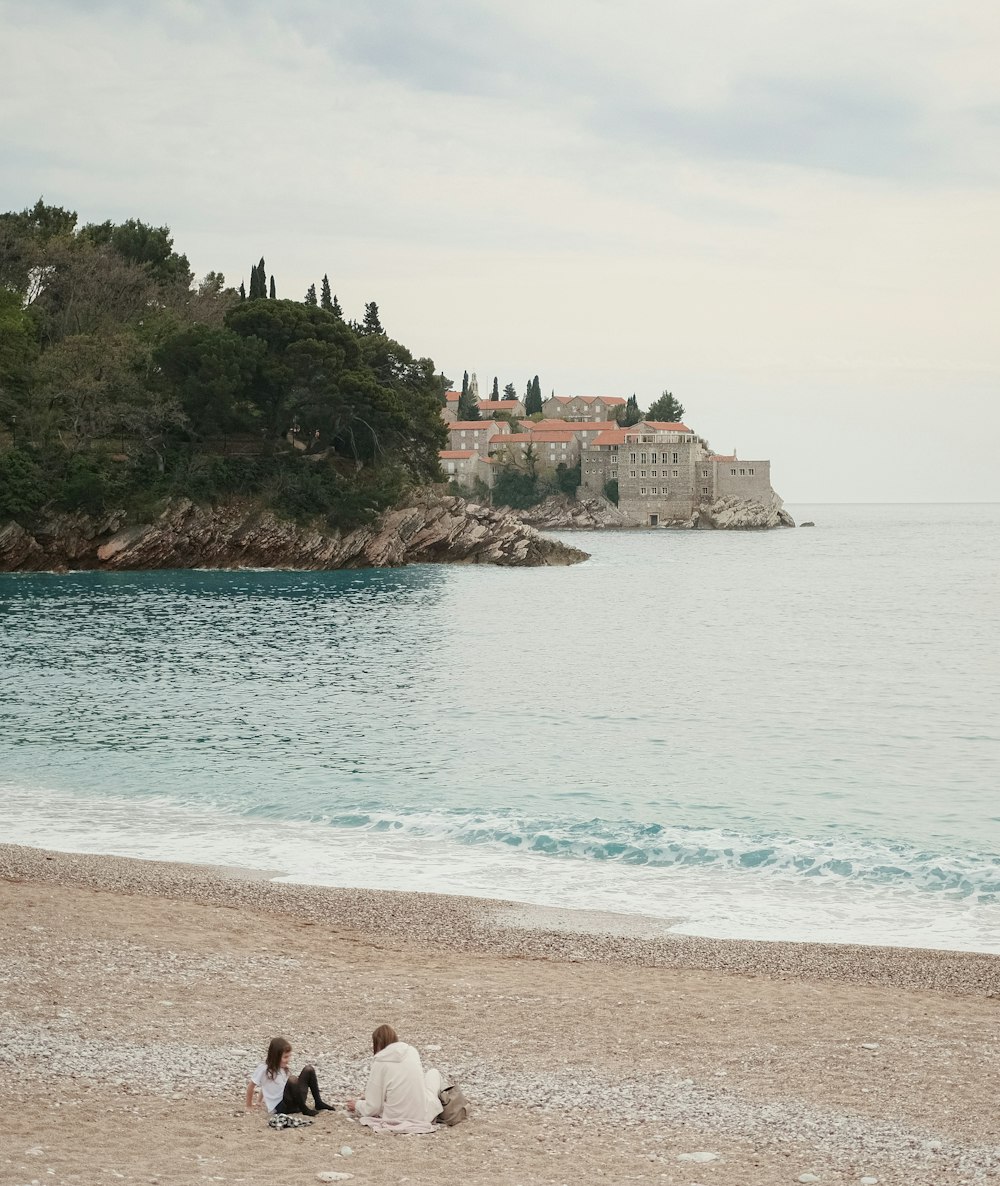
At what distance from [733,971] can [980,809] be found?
1112cm

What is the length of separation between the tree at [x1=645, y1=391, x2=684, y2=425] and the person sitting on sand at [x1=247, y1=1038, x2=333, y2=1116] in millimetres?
191813

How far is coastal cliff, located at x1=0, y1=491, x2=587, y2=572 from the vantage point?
82625mm

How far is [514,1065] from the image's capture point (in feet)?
33.9

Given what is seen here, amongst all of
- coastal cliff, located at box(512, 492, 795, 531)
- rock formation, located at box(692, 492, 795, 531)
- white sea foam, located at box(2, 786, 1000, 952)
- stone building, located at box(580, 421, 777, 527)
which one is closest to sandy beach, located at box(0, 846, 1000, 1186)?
white sea foam, located at box(2, 786, 1000, 952)

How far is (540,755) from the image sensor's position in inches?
1112

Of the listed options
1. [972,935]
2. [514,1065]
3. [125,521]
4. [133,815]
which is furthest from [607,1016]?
[125,521]

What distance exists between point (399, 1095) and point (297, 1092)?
755 millimetres

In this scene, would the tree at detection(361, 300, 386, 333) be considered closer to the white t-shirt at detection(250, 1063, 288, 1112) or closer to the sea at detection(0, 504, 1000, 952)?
the sea at detection(0, 504, 1000, 952)

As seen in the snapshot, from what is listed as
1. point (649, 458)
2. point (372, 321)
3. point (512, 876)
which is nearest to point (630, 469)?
point (649, 458)

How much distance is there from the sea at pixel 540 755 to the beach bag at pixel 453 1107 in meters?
6.88

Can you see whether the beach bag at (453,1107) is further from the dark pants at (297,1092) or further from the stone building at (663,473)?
the stone building at (663,473)

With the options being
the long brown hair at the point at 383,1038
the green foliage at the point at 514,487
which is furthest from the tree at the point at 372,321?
the long brown hair at the point at 383,1038

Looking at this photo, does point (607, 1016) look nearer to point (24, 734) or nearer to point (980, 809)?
point (980, 809)

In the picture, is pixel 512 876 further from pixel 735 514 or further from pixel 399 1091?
pixel 735 514
